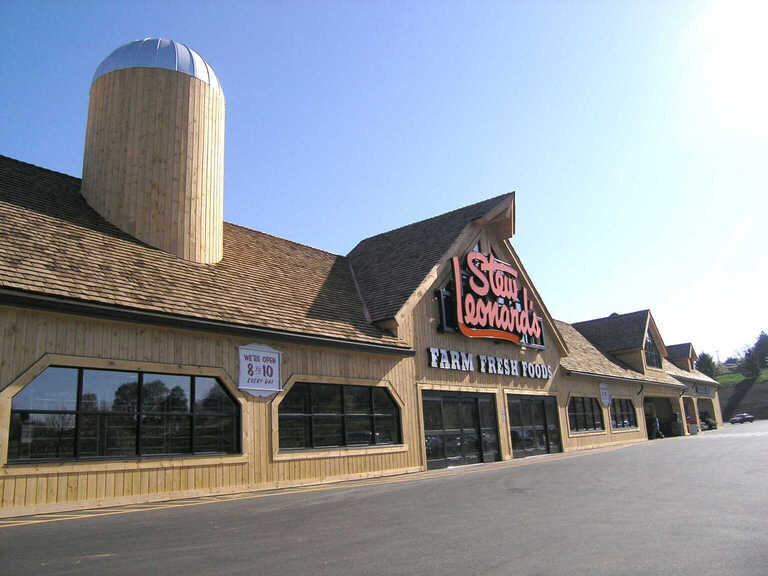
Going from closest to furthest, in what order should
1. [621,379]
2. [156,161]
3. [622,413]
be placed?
[156,161] → [621,379] → [622,413]

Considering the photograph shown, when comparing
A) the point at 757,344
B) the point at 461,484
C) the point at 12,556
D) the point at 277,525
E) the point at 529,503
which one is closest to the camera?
the point at 12,556

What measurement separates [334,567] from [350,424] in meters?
11.2

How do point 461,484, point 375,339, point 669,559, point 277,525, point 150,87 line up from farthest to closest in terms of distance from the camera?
point 375,339
point 150,87
point 461,484
point 277,525
point 669,559

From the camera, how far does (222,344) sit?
13852 millimetres

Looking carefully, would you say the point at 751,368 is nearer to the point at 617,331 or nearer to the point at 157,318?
the point at 617,331

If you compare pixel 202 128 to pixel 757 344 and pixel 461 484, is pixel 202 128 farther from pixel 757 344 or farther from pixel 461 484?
pixel 757 344

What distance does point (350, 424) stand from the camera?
658 inches

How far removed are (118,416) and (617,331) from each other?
125ft

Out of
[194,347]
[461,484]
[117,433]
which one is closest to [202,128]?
[194,347]

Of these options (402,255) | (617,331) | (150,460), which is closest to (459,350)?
(402,255)

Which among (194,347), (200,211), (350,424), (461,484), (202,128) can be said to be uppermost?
(202,128)

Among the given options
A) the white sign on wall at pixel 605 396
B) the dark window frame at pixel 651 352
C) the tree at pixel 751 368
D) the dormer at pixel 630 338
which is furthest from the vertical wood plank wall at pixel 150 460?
the tree at pixel 751 368

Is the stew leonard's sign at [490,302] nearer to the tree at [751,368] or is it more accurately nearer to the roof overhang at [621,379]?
the roof overhang at [621,379]

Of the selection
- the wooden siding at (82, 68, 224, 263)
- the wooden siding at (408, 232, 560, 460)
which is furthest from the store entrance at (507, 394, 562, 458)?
the wooden siding at (82, 68, 224, 263)
